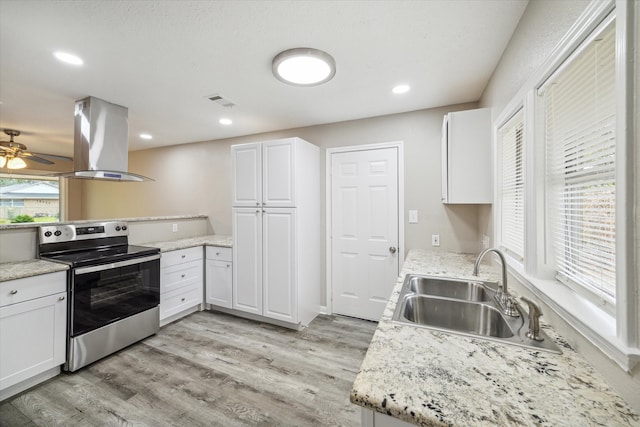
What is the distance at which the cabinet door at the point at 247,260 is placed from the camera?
10.2 feet

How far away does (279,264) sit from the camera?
9.77 ft

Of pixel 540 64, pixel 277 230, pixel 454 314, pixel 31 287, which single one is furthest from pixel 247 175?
pixel 540 64

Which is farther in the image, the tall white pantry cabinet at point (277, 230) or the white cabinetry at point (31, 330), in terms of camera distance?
the tall white pantry cabinet at point (277, 230)

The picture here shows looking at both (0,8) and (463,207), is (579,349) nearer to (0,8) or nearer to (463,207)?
(463,207)

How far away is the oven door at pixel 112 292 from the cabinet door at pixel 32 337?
87mm

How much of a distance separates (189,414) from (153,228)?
7.84 ft

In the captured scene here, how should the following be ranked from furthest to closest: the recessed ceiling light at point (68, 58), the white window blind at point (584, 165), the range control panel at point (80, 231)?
the range control panel at point (80, 231)
the recessed ceiling light at point (68, 58)
the white window blind at point (584, 165)

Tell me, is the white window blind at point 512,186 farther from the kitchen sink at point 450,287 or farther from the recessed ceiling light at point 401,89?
the recessed ceiling light at point 401,89

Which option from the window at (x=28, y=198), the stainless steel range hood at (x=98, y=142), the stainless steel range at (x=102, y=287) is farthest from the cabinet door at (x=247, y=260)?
the window at (x=28, y=198)

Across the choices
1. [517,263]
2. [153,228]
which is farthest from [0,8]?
[517,263]

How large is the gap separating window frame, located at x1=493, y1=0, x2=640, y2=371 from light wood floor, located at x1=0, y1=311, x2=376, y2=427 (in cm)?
142

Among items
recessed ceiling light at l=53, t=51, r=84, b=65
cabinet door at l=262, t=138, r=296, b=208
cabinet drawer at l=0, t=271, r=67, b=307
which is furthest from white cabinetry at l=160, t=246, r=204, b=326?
recessed ceiling light at l=53, t=51, r=84, b=65

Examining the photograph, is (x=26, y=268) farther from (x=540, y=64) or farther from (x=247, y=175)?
(x=540, y=64)

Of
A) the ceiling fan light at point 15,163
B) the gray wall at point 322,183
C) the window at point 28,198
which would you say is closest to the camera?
the gray wall at point 322,183
